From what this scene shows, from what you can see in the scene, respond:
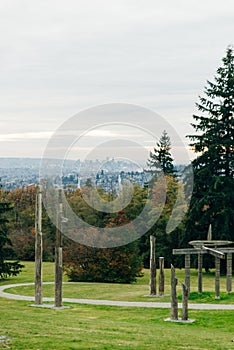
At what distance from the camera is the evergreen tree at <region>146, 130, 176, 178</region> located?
59.5m

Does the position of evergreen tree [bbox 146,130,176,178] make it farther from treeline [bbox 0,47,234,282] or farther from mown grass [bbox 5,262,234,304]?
mown grass [bbox 5,262,234,304]

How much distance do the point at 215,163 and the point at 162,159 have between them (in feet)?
83.6

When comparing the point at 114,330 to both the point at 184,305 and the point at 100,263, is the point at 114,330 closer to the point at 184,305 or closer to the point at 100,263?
the point at 184,305

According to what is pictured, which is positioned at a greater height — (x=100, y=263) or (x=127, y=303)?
(x=100, y=263)

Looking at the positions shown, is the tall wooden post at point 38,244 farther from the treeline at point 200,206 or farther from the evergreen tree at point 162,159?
the evergreen tree at point 162,159

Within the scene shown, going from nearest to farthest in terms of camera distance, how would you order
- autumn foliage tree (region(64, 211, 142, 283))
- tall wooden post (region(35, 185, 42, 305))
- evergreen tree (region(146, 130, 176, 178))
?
tall wooden post (region(35, 185, 42, 305)), autumn foliage tree (region(64, 211, 142, 283)), evergreen tree (region(146, 130, 176, 178))

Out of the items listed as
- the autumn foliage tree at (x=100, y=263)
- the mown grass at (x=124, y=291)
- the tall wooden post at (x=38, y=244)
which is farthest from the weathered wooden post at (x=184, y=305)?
the autumn foliage tree at (x=100, y=263)

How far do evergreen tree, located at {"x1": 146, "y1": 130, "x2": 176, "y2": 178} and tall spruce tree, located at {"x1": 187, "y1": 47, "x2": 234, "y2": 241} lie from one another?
2172 centimetres

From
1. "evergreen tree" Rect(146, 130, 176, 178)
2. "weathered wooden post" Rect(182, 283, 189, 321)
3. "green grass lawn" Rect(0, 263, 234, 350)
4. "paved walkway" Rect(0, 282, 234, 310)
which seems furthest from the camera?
"evergreen tree" Rect(146, 130, 176, 178)

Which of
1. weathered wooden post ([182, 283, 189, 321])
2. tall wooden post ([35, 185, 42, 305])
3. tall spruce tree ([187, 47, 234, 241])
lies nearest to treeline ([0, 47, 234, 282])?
tall spruce tree ([187, 47, 234, 241])

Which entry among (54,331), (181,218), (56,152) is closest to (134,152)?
(56,152)

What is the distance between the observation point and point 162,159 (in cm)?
6156

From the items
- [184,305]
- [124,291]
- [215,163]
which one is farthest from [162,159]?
[184,305]

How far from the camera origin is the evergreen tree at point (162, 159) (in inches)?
2344
